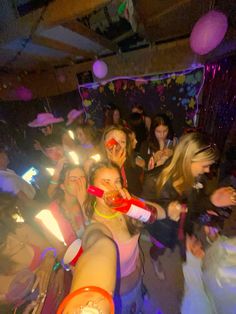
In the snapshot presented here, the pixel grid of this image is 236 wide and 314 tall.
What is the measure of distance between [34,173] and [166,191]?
2.58 metres

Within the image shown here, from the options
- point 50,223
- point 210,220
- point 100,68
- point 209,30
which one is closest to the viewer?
point 50,223

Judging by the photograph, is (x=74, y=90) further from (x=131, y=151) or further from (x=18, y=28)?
(x=131, y=151)

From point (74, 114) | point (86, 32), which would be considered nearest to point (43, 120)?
point (74, 114)

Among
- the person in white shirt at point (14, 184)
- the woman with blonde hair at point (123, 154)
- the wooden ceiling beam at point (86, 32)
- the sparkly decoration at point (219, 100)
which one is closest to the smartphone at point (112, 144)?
the woman with blonde hair at point (123, 154)

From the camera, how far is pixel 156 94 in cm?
582

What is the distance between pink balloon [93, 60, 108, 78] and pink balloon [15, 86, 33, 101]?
7.71 feet

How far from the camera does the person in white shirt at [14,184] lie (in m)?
2.88

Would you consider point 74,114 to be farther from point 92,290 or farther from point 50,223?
point 92,290

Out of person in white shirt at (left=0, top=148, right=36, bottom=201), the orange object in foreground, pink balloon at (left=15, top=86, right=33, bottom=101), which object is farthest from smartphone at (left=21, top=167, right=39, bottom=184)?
pink balloon at (left=15, top=86, right=33, bottom=101)

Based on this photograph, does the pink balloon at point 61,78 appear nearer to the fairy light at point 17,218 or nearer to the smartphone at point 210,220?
the fairy light at point 17,218

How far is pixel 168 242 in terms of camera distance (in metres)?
2.20

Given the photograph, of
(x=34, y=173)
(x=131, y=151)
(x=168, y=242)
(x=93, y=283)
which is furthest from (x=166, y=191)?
(x=34, y=173)

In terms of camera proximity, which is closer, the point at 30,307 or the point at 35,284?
the point at 30,307

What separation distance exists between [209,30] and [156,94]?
2.50 metres
